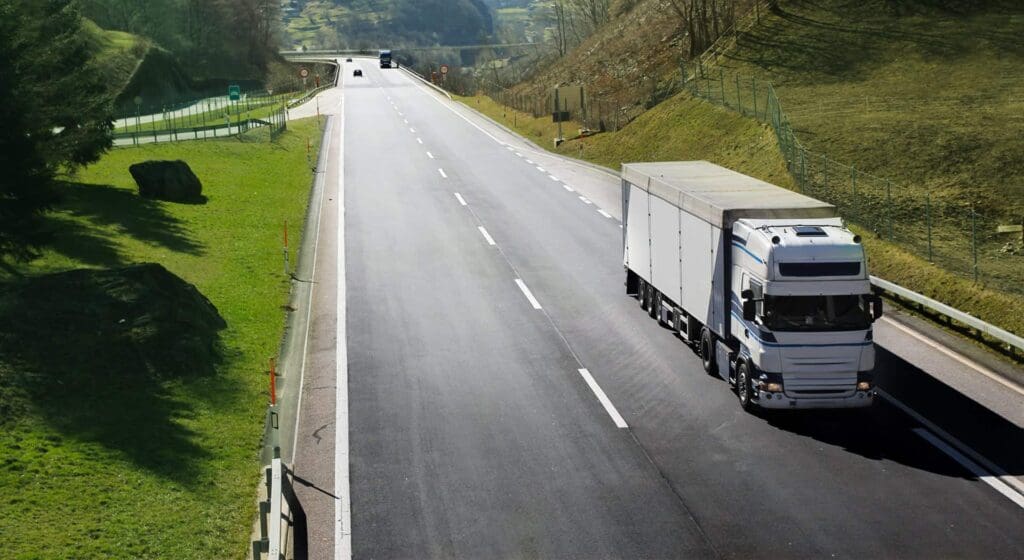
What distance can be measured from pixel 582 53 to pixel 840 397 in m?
76.8

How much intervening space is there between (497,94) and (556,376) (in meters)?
70.4

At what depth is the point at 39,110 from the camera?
31.1m

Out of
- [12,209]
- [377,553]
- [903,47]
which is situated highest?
[903,47]

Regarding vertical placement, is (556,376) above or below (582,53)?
below

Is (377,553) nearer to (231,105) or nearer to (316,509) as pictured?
(316,509)

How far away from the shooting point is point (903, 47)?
58.0 metres

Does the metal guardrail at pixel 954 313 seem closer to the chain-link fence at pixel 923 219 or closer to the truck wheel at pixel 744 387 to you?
the chain-link fence at pixel 923 219

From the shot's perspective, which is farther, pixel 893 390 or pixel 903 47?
pixel 903 47

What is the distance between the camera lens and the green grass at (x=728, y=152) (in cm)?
2427

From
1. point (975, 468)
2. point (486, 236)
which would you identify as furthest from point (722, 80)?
point (975, 468)

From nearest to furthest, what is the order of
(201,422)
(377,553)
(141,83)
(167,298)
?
(377,553), (201,422), (167,298), (141,83)

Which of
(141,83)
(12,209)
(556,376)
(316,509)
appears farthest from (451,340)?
(141,83)

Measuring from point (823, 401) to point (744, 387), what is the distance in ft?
4.73

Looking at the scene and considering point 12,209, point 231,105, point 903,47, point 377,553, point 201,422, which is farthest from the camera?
point 231,105
